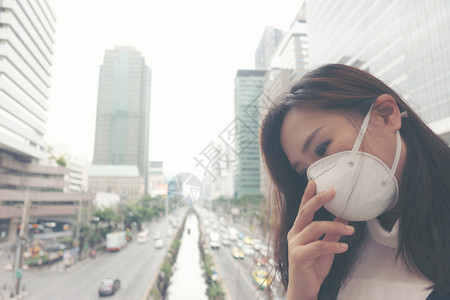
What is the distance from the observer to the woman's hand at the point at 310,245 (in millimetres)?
269

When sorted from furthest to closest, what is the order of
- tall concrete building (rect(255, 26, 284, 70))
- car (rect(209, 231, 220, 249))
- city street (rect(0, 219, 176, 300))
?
1. tall concrete building (rect(255, 26, 284, 70))
2. car (rect(209, 231, 220, 249))
3. city street (rect(0, 219, 176, 300))

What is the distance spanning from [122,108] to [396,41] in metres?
28.6

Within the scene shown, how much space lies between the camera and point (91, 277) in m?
5.41

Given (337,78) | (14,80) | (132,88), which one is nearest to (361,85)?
(337,78)

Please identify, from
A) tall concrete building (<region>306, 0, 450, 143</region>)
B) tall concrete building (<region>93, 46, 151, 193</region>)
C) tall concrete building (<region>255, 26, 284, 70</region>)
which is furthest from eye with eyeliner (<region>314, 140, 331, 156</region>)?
tall concrete building (<region>93, 46, 151, 193</region>)

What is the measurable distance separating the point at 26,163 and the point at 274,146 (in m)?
12.3

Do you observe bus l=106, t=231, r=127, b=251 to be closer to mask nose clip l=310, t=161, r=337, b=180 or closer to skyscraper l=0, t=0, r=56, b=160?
skyscraper l=0, t=0, r=56, b=160

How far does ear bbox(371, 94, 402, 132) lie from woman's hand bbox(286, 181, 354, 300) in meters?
0.11

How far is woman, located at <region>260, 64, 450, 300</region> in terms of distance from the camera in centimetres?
27

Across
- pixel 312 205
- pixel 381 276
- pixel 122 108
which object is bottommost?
pixel 381 276

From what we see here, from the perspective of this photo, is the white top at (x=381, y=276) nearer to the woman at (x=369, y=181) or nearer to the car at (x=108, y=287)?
the woman at (x=369, y=181)

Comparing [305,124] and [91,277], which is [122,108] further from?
[305,124]

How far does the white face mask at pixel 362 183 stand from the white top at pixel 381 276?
0.18 ft

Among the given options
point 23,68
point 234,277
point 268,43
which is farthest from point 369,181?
point 268,43
